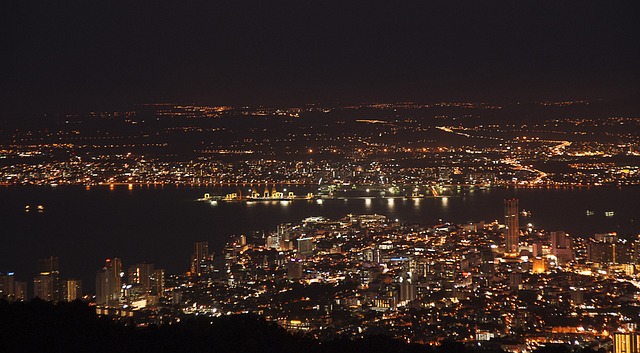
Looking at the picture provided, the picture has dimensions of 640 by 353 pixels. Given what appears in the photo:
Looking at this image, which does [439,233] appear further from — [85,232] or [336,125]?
[336,125]

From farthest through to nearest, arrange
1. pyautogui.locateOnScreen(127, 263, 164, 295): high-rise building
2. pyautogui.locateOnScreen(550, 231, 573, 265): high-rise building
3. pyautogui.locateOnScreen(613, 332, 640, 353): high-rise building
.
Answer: pyautogui.locateOnScreen(550, 231, 573, 265): high-rise building, pyautogui.locateOnScreen(127, 263, 164, 295): high-rise building, pyautogui.locateOnScreen(613, 332, 640, 353): high-rise building

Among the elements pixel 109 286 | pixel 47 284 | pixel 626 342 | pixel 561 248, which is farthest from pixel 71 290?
pixel 561 248

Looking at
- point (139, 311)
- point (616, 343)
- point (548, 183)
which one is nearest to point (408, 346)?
point (616, 343)

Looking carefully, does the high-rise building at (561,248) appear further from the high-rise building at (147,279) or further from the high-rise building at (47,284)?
the high-rise building at (47,284)

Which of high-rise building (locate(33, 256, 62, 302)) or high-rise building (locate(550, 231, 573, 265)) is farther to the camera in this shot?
high-rise building (locate(550, 231, 573, 265))

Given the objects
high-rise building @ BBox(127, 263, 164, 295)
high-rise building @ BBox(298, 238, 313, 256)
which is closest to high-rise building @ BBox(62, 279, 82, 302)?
Answer: high-rise building @ BBox(127, 263, 164, 295)

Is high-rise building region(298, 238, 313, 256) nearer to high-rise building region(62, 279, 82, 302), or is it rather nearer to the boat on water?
high-rise building region(62, 279, 82, 302)

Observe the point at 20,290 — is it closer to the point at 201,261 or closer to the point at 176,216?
the point at 201,261
